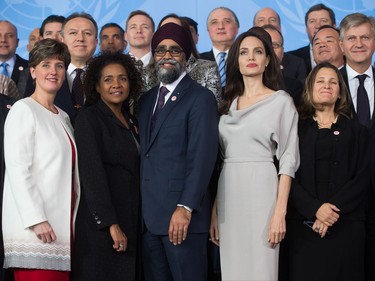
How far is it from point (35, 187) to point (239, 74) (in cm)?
143

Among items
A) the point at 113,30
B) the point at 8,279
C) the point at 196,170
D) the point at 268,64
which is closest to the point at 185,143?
the point at 196,170

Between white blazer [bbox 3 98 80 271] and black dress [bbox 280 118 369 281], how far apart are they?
4.45 feet

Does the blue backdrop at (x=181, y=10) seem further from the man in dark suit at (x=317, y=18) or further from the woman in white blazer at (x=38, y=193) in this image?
the woman in white blazer at (x=38, y=193)

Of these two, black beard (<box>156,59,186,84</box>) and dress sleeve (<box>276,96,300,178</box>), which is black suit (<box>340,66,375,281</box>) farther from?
black beard (<box>156,59,186,84</box>)

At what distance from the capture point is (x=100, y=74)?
5.04 m

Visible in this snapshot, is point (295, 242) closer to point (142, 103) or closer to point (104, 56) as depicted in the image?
point (142, 103)

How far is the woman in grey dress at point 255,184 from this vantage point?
184 inches

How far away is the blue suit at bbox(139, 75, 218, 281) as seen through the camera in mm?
4602

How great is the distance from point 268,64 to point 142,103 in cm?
81

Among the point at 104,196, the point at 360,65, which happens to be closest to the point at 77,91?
the point at 104,196

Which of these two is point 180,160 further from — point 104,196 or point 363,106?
point 363,106

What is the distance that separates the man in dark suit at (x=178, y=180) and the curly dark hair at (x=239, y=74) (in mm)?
242

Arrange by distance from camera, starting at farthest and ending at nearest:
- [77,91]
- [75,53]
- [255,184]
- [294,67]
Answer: [294,67] → [75,53] → [77,91] → [255,184]

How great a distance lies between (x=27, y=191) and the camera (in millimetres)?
4520
